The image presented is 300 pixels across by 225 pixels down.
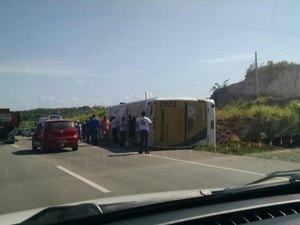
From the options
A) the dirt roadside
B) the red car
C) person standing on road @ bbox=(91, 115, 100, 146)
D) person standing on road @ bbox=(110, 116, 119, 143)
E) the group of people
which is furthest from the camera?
person standing on road @ bbox=(110, 116, 119, 143)

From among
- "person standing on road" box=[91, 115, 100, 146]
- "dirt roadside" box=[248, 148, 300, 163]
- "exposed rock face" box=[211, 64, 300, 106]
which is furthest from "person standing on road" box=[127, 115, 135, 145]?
"exposed rock face" box=[211, 64, 300, 106]

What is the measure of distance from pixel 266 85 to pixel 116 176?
47.2m

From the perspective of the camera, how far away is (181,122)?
23.5 meters

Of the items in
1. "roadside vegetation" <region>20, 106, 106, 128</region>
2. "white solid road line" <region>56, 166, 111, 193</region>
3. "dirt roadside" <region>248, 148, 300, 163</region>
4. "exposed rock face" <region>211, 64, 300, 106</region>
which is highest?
"exposed rock face" <region>211, 64, 300, 106</region>

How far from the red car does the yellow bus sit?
11.8 ft

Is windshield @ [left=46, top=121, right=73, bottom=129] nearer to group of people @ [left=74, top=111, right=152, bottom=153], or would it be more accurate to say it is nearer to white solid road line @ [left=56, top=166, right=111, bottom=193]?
A: group of people @ [left=74, top=111, right=152, bottom=153]

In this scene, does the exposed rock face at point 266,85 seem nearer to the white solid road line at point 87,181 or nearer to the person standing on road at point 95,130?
the person standing on road at point 95,130

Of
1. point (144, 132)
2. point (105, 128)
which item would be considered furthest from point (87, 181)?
point (105, 128)

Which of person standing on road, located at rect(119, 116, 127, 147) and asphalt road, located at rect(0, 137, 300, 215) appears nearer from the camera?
asphalt road, located at rect(0, 137, 300, 215)

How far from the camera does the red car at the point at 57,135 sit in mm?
23953

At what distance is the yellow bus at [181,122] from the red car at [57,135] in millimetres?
3604

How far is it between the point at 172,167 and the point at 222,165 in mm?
1478

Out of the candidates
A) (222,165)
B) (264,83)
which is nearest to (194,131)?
(222,165)

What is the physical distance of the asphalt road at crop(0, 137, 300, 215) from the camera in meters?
10.6
